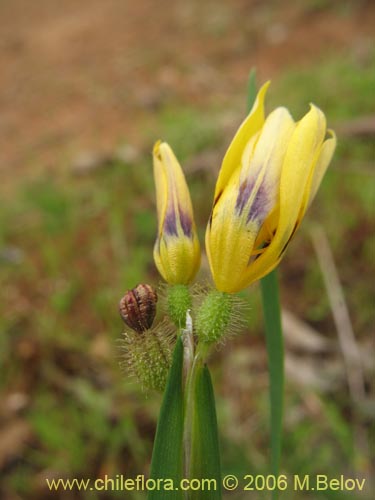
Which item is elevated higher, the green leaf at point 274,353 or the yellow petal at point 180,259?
the yellow petal at point 180,259

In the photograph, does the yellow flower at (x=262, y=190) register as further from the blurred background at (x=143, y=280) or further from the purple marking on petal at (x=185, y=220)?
the blurred background at (x=143, y=280)

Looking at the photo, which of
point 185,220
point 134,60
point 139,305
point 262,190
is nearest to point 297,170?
point 262,190

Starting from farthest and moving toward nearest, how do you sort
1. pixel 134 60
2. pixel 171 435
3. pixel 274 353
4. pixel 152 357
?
pixel 134 60 < pixel 274 353 < pixel 152 357 < pixel 171 435

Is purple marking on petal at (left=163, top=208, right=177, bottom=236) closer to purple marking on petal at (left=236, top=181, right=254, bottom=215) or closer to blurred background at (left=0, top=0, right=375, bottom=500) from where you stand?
purple marking on petal at (left=236, top=181, right=254, bottom=215)

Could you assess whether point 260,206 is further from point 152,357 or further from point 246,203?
point 152,357

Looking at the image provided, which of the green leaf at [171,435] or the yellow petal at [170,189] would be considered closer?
the green leaf at [171,435]

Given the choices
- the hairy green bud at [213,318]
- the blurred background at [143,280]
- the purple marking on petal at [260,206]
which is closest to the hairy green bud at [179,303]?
the hairy green bud at [213,318]

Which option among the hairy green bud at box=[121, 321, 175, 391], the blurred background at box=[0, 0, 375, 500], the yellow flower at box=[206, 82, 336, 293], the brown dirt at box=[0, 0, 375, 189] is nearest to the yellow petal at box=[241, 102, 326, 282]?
the yellow flower at box=[206, 82, 336, 293]
